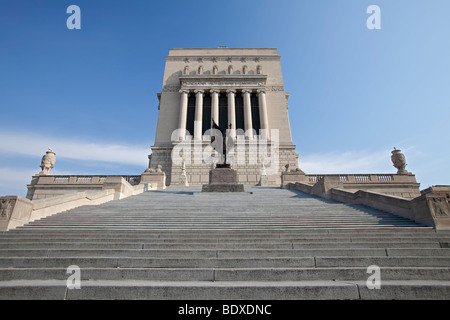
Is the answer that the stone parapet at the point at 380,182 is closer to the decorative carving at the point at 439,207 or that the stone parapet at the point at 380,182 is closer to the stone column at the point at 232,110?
the stone column at the point at 232,110

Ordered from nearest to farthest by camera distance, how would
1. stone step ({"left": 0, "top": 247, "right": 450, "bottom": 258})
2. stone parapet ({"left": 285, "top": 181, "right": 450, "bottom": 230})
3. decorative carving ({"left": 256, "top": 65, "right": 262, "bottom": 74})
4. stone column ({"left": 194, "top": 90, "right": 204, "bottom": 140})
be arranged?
stone step ({"left": 0, "top": 247, "right": 450, "bottom": 258})
stone parapet ({"left": 285, "top": 181, "right": 450, "bottom": 230})
stone column ({"left": 194, "top": 90, "right": 204, "bottom": 140})
decorative carving ({"left": 256, "top": 65, "right": 262, "bottom": 74})

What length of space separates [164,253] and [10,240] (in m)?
4.10

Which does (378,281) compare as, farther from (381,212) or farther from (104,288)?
(381,212)

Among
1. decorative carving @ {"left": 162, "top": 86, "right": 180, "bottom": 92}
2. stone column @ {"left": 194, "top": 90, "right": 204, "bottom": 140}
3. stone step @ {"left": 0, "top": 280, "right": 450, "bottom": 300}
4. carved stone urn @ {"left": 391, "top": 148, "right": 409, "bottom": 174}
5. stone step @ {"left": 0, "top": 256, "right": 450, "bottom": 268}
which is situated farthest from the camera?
decorative carving @ {"left": 162, "top": 86, "right": 180, "bottom": 92}

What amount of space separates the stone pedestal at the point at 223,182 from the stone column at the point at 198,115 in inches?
522

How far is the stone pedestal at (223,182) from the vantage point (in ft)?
49.7

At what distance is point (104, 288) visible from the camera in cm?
345

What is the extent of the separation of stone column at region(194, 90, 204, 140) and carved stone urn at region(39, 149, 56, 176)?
14379 mm

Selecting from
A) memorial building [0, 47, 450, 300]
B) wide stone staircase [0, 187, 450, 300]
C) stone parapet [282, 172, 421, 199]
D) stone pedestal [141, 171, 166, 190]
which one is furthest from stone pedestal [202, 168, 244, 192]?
wide stone staircase [0, 187, 450, 300]

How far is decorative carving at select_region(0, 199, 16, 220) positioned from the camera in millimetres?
6705

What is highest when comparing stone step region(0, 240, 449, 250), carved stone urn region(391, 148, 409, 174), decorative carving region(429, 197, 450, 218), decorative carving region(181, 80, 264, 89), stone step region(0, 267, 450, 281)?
decorative carving region(181, 80, 264, 89)

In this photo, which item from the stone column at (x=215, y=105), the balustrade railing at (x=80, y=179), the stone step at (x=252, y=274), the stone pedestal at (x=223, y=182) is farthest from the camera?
the stone column at (x=215, y=105)

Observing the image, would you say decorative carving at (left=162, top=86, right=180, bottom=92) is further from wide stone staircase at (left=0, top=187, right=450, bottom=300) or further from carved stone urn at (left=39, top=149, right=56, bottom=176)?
wide stone staircase at (left=0, top=187, right=450, bottom=300)

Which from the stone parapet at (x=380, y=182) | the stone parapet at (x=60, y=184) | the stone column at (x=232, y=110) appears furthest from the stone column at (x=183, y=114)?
the stone parapet at (x=380, y=182)
